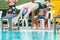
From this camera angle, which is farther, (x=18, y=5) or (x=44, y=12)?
(x=18, y=5)

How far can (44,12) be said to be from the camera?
12234 mm

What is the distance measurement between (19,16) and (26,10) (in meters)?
0.55

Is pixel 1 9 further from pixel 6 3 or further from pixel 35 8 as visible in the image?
pixel 35 8

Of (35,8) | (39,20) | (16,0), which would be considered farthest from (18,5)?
(39,20)

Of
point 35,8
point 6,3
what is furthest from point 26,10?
point 6,3

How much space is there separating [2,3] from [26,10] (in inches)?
61.5

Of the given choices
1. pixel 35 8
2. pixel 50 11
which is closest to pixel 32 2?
pixel 35 8

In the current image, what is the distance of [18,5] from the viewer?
44.0ft

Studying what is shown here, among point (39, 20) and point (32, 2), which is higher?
point (32, 2)

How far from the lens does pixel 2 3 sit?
13.5 metres

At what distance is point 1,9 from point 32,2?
1739 millimetres

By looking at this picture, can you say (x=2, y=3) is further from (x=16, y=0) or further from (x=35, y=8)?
(x=35, y=8)

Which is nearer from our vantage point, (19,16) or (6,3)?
(19,16)

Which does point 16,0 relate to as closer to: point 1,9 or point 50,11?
point 1,9
